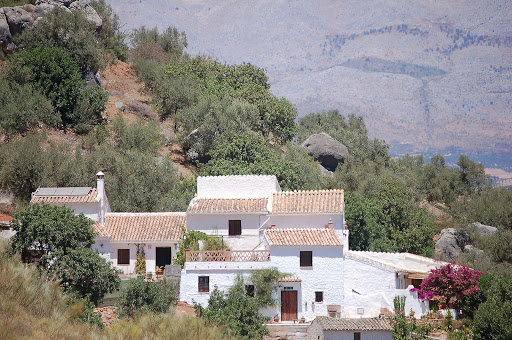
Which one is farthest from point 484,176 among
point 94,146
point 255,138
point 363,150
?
point 94,146

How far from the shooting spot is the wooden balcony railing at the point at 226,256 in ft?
134

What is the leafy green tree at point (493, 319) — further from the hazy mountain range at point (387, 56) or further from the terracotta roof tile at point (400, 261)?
the hazy mountain range at point (387, 56)

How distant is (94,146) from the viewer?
63.9 metres

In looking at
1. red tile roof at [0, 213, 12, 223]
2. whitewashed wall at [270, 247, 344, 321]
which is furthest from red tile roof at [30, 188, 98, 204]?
whitewashed wall at [270, 247, 344, 321]

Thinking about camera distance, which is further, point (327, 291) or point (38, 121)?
point (38, 121)

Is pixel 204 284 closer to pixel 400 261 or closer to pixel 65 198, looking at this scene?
pixel 65 198

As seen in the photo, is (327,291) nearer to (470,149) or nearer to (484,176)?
(484,176)

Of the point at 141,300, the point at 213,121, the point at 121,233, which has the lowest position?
the point at 141,300

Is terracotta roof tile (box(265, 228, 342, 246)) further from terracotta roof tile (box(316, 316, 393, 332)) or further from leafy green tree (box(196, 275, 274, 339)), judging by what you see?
terracotta roof tile (box(316, 316, 393, 332))

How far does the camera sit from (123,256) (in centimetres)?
4478

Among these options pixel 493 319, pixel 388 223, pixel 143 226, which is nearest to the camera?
pixel 493 319

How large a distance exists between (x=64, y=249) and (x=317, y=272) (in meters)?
10.9

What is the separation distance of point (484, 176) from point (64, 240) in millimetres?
53420

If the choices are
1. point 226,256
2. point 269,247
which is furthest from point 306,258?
point 226,256
